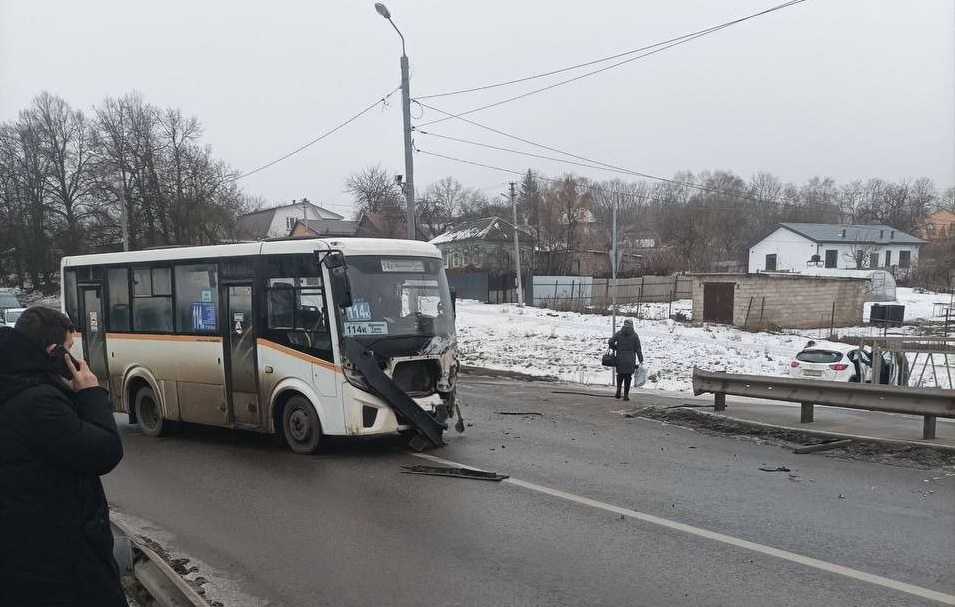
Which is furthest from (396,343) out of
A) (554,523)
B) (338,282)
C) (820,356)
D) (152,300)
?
(820,356)

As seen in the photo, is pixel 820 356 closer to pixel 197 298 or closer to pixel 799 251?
pixel 197 298

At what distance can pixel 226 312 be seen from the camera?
32.3ft

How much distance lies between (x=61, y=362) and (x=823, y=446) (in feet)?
29.9

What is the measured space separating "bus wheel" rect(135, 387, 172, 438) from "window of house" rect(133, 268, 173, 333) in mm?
1047

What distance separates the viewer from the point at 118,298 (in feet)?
37.2

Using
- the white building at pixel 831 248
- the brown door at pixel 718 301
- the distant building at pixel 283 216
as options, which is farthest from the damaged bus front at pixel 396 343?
the distant building at pixel 283 216

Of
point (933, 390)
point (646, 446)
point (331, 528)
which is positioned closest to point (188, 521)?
point (331, 528)

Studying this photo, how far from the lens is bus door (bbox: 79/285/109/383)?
11641mm

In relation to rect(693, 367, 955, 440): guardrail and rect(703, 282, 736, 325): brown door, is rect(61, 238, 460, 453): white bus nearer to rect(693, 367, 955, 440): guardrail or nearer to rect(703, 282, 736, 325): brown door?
rect(693, 367, 955, 440): guardrail

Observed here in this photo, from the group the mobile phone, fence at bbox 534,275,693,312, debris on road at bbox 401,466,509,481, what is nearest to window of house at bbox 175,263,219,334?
debris on road at bbox 401,466,509,481

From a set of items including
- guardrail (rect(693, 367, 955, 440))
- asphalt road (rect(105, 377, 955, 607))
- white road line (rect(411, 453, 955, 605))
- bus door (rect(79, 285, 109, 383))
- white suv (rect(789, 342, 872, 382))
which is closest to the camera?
white road line (rect(411, 453, 955, 605))

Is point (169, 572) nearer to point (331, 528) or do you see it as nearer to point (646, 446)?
point (331, 528)

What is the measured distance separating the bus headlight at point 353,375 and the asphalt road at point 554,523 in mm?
980

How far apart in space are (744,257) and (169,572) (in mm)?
82724
